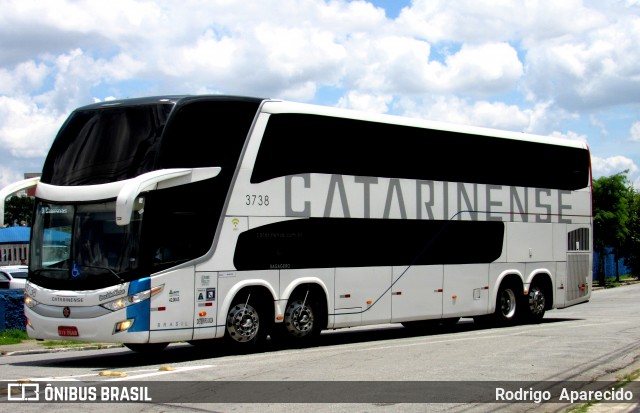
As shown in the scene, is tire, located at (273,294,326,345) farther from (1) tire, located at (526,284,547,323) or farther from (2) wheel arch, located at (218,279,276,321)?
(1) tire, located at (526,284,547,323)

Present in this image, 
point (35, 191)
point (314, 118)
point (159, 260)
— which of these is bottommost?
point (159, 260)

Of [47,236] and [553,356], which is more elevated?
[47,236]

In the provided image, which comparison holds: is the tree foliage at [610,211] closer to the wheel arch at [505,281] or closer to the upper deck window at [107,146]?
the wheel arch at [505,281]

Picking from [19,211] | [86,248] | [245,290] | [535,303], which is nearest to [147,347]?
[245,290]

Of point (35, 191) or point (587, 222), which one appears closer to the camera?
point (35, 191)

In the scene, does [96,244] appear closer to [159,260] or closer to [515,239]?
[159,260]

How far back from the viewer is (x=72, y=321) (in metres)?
14.3

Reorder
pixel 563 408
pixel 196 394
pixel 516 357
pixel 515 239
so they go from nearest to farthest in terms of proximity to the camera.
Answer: pixel 563 408, pixel 196 394, pixel 516 357, pixel 515 239

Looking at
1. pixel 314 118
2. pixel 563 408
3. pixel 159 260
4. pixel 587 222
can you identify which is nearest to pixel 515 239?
pixel 587 222

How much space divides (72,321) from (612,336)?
34.0 ft

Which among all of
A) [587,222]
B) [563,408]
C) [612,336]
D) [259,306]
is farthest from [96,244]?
[587,222]

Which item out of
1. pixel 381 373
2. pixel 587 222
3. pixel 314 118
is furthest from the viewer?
pixel 587 222

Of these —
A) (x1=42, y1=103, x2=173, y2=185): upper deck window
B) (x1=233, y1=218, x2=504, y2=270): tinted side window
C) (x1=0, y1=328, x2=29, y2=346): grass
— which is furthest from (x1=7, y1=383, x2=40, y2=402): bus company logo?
(x1=0, y1=328, x2=29, y2=346): grass

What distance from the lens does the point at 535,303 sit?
22.8 meters
